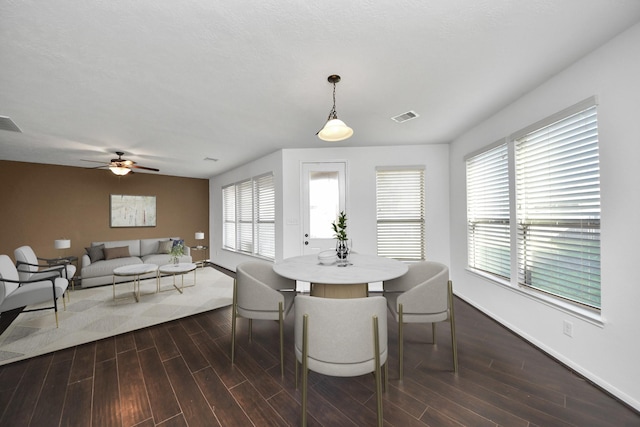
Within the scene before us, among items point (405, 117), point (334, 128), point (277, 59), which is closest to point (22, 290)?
point (277, 59)

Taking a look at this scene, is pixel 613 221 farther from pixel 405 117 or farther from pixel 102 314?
pixel 102 314

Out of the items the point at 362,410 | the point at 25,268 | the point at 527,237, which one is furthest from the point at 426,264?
the point at 25,268

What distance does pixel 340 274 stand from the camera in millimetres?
1927

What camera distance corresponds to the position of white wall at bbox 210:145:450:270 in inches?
160

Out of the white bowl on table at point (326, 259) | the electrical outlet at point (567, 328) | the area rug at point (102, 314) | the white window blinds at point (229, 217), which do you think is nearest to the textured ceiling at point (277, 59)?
the white bowl on table at point (326, 259)

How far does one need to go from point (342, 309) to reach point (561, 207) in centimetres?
233

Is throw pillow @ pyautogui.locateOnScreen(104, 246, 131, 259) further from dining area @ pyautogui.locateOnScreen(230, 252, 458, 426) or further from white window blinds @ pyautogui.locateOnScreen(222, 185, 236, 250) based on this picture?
dining area @ pyautogui.locateOnScreen(230, 252, 458, 426)

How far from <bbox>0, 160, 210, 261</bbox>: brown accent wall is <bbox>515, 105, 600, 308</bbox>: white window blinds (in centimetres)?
730

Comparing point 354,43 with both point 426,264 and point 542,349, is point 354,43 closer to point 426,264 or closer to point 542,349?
point 426,264

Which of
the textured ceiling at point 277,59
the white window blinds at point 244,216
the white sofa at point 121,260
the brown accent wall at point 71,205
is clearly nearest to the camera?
the textured ceiling at point 277,59

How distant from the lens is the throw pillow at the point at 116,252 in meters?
5.18

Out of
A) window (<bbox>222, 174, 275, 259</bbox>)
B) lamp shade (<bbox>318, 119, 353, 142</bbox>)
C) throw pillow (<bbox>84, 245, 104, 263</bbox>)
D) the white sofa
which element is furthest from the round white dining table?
throw pillow (<bbox>84, 245, 104, 263</bbox>)

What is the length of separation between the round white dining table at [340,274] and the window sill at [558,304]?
1.43 meters

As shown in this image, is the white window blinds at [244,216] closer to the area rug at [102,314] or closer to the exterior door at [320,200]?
Result: the area rug at [102,314]
